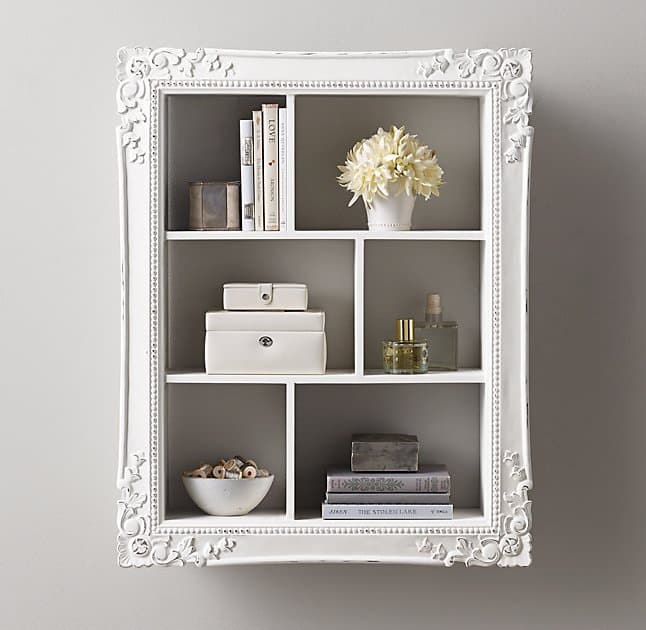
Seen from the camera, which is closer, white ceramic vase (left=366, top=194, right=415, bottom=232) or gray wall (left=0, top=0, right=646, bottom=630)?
white ceramic vase (left=366, top=194, right=415, bottom=232)

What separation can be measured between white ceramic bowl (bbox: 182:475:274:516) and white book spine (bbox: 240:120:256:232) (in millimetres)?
455

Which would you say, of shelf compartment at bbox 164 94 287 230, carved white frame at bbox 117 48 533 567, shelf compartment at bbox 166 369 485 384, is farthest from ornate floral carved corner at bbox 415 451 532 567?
shelf compartment at bbox 164 94 287 230

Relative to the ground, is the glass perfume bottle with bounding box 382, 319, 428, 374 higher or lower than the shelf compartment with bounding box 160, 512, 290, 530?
higher

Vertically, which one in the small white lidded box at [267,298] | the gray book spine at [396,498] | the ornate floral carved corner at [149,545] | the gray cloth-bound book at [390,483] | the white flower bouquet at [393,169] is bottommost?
the ornate floral carved corner at [149,545]

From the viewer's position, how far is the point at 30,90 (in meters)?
1.79

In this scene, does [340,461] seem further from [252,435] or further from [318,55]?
[318,55]

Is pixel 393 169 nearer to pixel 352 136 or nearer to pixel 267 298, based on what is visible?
pixel 352 136

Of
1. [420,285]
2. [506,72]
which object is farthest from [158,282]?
[506,72]

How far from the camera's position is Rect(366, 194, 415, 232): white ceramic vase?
1638mm

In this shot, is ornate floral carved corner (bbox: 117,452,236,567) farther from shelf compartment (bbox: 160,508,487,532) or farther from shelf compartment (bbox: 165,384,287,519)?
shelf compartment (bbox: 165,384,287,519)

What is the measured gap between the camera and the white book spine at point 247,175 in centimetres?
164

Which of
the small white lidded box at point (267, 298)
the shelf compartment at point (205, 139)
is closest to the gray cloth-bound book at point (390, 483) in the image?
the small white lidded box at point (267, 298)

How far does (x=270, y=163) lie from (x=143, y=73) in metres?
0.27

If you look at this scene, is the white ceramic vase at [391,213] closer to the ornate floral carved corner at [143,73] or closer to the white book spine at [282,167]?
the white book spine at [282,167]
